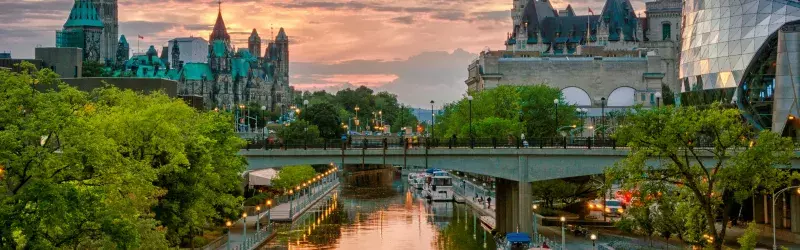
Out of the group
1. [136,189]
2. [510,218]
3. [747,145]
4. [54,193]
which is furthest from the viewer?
[510,218]

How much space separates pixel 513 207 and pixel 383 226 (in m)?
21.5

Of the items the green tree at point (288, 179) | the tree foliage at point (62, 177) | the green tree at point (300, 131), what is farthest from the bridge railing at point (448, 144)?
the green tree at point (300, 131)

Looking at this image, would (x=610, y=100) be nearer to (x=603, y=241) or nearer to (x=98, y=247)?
(x=603, y=241)

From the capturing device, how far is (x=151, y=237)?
51.5 m

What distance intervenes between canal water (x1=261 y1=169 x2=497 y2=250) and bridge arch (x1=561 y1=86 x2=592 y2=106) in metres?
47.1

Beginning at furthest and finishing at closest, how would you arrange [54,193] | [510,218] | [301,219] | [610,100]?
1. [610,100]
2. [301,219]
3. [510,218]
4. [54,193]

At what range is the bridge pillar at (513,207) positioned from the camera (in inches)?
3179

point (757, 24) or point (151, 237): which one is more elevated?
point (757, 24)

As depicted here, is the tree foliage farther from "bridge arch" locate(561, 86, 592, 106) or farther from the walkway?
"bridge arch" locate(561, 86, 592, 106)

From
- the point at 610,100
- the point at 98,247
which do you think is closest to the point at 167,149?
the point at 98,247

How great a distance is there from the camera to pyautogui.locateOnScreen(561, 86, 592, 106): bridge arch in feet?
614

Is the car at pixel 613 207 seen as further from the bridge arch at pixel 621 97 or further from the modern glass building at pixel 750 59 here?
the bridge arch at pixel 621 97

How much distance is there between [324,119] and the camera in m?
184

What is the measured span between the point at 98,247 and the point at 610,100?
146 m
